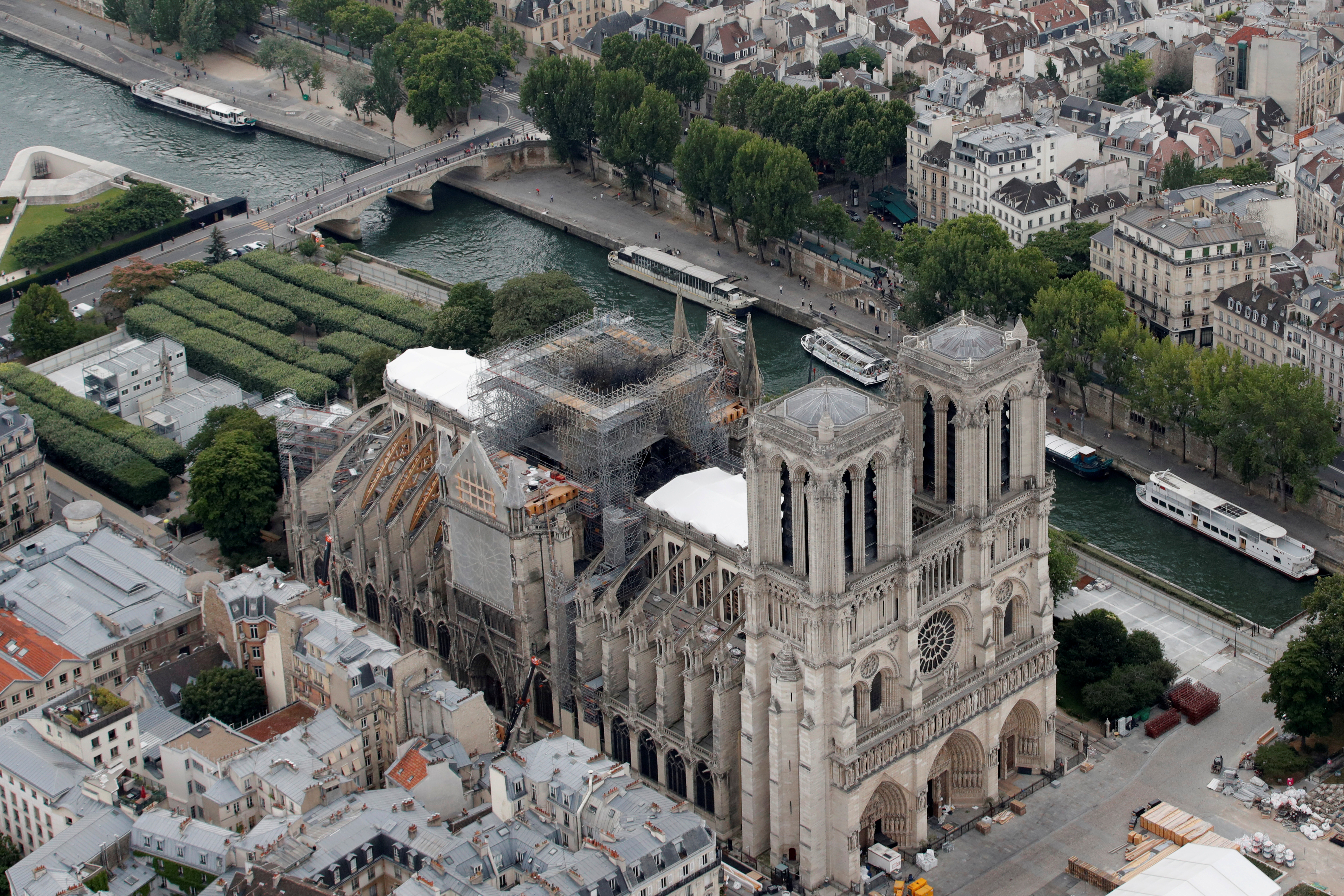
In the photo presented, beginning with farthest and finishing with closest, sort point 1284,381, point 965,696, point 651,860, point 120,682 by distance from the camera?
point 1284,381, point 120,682, point 965,696, point 651,860

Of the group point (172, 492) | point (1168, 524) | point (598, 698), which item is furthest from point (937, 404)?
point (172, 492)

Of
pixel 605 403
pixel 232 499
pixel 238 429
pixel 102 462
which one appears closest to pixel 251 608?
pixel 232 499

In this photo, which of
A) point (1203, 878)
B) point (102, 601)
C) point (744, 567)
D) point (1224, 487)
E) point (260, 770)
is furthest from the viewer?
point (1224, 487)

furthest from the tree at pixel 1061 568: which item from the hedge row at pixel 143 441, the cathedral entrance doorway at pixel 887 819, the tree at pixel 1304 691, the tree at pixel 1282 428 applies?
the hedge row at pixel 143 441

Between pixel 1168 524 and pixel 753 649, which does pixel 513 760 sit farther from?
pixel 1168 524

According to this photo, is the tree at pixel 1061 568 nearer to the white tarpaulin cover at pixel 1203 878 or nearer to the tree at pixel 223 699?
the white tarpaulin cover at pixel 1203 878

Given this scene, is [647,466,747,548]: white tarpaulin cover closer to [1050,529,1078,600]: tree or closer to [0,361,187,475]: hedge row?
[1050,529,1078,600]: tree

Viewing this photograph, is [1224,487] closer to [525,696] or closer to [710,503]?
[710,503]
